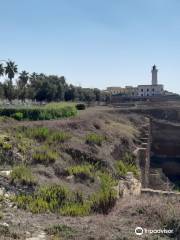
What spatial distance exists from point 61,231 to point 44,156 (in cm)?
738

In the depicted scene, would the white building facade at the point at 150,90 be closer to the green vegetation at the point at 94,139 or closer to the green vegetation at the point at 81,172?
the green vegetation at the point at 94,139

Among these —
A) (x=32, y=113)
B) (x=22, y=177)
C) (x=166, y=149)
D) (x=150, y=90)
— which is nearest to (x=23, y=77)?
(x=166, y=149)

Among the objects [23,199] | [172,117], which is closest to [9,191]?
[23,199]

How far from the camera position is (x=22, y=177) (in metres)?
12.9

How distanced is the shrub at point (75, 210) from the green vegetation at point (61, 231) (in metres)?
2.15

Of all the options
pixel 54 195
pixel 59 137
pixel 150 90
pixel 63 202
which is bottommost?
pixel 63 202

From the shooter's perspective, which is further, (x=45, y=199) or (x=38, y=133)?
(x=38, y=133)

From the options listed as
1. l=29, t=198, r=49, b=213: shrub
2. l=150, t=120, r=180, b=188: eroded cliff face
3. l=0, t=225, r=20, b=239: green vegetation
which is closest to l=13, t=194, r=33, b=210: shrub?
l=29, t=198, r=49, b=213: shrub

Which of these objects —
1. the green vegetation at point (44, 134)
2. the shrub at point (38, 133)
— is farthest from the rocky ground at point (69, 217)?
the shrub at point (38, 133)

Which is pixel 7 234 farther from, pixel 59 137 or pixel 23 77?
pixel 23 77

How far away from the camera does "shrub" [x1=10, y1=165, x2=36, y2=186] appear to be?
12719mm

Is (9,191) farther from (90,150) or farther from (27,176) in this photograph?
(90,150)

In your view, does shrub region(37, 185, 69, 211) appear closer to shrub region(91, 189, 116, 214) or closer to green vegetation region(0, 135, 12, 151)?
shrub region(91, 189, 116, 214)

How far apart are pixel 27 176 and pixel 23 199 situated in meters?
1.71
